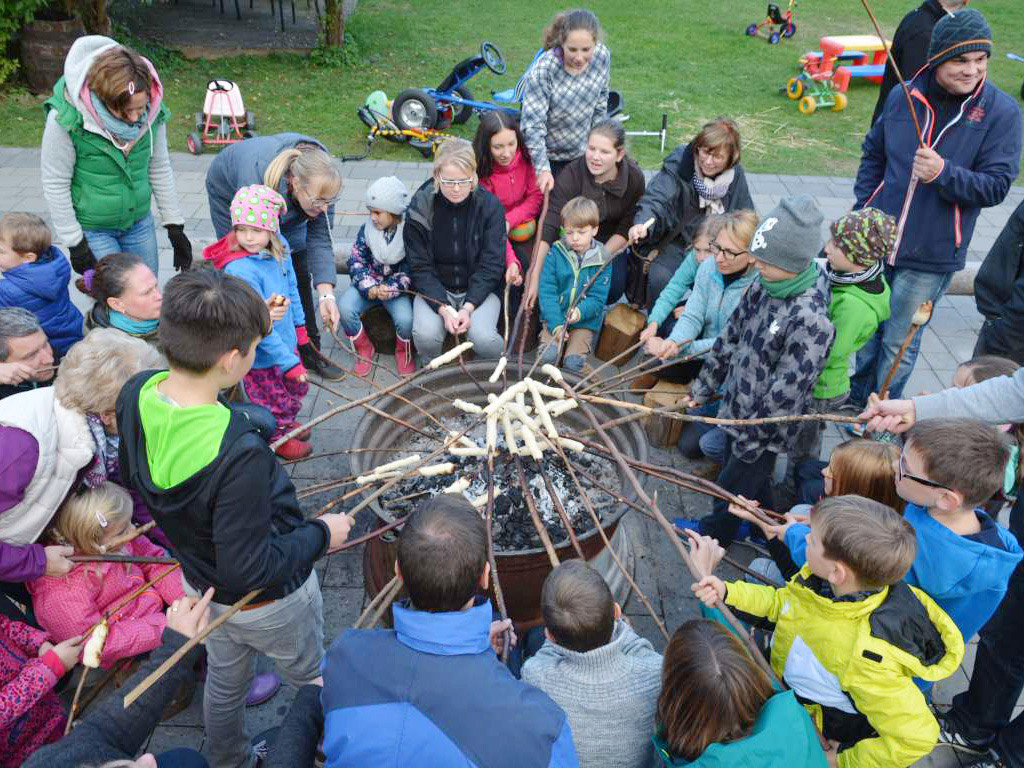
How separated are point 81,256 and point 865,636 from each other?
430cm

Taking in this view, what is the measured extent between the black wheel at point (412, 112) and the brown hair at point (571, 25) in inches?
153

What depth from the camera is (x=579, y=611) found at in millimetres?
2096

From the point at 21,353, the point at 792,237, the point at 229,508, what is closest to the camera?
the point at 229,508

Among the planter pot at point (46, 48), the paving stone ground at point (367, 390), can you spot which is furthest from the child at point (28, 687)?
the planter pot at point (46, 48)

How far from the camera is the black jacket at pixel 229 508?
1.98 meters

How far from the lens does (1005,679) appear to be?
287 cm

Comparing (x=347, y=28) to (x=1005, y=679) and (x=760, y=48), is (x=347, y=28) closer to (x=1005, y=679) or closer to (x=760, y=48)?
(x=760, y=48)

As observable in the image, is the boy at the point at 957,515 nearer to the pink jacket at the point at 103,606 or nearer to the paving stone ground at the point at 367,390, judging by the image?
the paving stone ground at the point at 367,390

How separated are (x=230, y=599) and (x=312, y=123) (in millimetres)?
8518

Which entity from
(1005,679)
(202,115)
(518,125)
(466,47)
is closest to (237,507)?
(1005,679)

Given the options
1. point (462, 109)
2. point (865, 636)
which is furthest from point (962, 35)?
point (462, 109)

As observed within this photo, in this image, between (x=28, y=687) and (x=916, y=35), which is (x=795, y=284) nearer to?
(x=28, y=687)

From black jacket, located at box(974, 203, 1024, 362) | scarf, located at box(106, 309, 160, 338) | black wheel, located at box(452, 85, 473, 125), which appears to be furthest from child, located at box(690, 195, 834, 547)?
black wheel, located at box(452, 85, 473, 125)

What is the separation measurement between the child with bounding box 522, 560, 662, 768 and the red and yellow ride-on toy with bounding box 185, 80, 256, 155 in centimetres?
791
